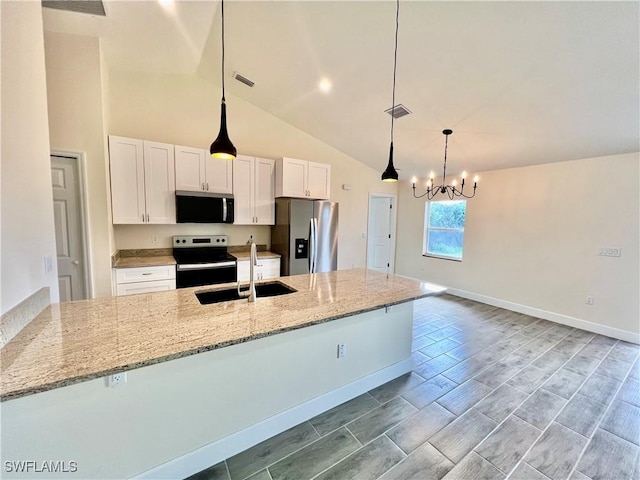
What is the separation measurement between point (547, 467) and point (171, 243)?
14.7 ft

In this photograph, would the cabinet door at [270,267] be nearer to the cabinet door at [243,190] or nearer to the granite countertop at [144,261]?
the cabinet door at [243,190]

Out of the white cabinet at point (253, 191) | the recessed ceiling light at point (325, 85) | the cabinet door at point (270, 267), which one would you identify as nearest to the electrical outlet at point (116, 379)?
the cabinet door at point (270, 267)

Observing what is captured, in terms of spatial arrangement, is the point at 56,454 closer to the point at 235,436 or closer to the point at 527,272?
the point at 235,436

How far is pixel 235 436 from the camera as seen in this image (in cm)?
167

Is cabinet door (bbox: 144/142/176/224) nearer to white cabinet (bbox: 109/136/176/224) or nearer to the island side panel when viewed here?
white cabinet (bbox: 109/136/176/224)

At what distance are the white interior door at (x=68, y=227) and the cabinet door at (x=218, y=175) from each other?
1.38 m

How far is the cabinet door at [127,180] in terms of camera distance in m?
3.19

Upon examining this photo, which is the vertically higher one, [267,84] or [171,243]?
[267,84]

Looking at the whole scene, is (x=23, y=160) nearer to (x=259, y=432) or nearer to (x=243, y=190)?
(x=259, y=432)

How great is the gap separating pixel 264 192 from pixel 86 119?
2.22m

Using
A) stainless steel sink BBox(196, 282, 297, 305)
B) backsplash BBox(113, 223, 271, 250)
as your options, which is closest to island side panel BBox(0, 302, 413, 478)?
stainless steel sink BBox(196, 282, 297, 305)

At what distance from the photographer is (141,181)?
336 centimetres

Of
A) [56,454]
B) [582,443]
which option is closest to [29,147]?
[56,454]

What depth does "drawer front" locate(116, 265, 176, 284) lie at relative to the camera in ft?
10.1
